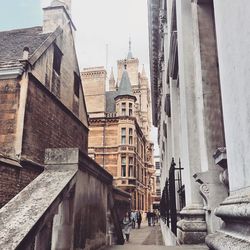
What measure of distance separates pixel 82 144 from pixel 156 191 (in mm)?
51600

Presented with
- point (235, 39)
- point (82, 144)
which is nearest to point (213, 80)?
point (235, 39)

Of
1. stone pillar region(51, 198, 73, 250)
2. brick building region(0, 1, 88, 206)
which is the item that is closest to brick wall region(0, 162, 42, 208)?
brick building region(0, 1, 88, 206)

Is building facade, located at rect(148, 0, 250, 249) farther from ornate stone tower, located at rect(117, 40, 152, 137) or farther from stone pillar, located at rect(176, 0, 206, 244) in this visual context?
ornate stone tower, located at rect(117, 40, 152, 137)

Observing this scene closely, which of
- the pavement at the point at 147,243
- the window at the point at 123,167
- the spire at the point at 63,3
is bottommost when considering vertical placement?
the pavement at the point at 147,243

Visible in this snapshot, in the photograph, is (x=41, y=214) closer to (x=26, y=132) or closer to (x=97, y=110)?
(x=26, y=132)

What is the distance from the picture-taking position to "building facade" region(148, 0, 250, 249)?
6.74ft

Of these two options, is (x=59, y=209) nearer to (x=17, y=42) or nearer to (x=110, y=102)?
(x=17, y=42)

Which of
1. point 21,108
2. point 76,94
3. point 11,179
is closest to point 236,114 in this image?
point 11,179

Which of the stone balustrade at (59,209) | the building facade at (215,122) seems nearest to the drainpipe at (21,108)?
the building facade at (215,122)

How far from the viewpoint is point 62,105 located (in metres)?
17.4

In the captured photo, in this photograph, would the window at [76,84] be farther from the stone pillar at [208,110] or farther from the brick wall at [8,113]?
the stone pillar at [208,110]

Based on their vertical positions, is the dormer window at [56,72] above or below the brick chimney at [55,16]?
below

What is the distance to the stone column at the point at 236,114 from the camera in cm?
196

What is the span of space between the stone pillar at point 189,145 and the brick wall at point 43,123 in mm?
9273
